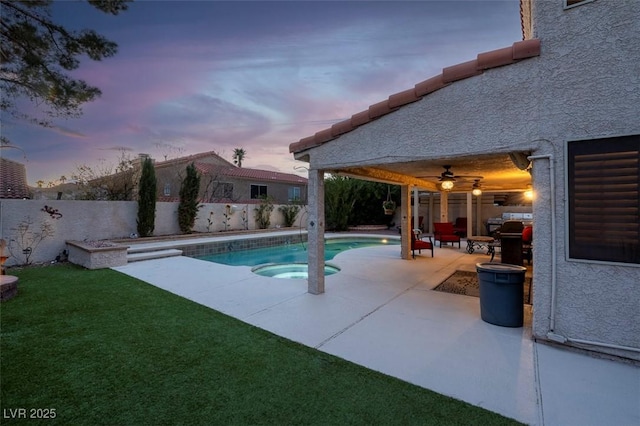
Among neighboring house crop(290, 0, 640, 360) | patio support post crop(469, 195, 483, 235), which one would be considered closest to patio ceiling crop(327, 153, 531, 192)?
neighboring house crop(290, 0, 640, 360)

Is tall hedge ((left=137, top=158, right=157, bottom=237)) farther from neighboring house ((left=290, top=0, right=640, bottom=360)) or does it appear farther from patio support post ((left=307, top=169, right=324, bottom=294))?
neighboring house ((left=290, top=0, right=640, bottom=360))

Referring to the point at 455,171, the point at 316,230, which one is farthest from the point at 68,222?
the point at 455,171

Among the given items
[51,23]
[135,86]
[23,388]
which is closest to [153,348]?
[23,388]

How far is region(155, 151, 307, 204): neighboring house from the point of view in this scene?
23516 millimetres

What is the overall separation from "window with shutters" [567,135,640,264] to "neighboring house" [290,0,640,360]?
1 centimetres

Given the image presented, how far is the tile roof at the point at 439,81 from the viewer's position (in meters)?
4.38

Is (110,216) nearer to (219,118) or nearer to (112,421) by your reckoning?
(219,118)

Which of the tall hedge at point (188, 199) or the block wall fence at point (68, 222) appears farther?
the tall hedge at point (188, 199)

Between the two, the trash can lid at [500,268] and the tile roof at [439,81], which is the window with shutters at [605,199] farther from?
the tile roof at [439,81]

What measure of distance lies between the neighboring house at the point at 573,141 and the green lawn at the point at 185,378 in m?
2.51

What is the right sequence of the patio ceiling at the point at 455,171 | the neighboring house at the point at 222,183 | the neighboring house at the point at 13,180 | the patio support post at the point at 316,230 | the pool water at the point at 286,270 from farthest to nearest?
the neighboring house at the point at 222,183, the neighboring house at the point at 13,180, the pool water at the point at 286,270, the patio support post at the point at 316,230, the patio ceiling at the point at 455,171

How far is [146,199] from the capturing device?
15.0 m

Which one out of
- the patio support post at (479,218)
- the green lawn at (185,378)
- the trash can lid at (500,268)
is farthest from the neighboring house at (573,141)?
the patio support post at (479,218)

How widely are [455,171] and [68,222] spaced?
14.9 meters
